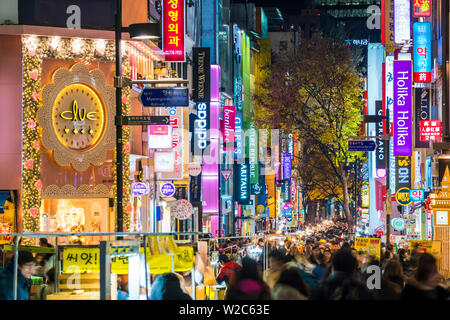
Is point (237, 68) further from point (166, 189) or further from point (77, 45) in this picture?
point (77, 45)

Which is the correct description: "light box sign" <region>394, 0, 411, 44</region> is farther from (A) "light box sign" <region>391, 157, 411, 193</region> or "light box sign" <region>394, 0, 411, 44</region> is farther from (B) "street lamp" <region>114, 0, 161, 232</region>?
(B) "street lamp" <region>114, 0, 161, 232</region>

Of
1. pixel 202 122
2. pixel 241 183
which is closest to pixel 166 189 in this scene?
pixel 202 122

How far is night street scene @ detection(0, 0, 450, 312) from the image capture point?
9.84 m

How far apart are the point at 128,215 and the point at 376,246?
8341mm

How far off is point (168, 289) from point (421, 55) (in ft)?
83.9

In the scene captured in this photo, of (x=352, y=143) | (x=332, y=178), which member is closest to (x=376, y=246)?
(x=352, y=143)

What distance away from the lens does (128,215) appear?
86.0 feet

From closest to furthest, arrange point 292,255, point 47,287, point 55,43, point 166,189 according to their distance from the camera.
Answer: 1. point 47,287
2. point 292,255
3. point 55,43
4. point 166,189

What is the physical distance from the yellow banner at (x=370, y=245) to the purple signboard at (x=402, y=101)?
10763 mm

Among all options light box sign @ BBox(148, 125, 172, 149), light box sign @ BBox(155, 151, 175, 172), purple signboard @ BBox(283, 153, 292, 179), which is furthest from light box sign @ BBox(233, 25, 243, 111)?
light box sign @ BBox(148, 125, 172, 149)

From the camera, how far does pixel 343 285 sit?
29.9 feet

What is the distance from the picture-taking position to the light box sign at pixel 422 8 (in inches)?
1317
